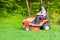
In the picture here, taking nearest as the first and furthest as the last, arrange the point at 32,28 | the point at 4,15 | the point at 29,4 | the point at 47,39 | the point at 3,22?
the point at 47,39, the point at 32,28, the point at 3,22, the point at 4,15, the point at 29,4

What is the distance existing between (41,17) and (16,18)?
5.36 meters

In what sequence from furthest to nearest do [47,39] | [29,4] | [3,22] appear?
[29,4] → [3,22] → [47,39]

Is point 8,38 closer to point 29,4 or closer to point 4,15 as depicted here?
point 4,15

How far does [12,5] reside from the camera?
22.2 metres

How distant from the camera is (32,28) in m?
15.2

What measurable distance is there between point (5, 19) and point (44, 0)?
14.1 feet

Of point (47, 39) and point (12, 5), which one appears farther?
point (12, 5)

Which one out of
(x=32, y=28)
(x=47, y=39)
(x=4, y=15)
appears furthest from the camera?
(x=4, y=15)

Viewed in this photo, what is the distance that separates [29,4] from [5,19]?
323 centimetres

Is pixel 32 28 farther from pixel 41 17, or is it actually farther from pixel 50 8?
pixel 50 8

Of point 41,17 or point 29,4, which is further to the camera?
point 29,4

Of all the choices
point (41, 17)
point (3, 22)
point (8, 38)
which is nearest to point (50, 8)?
point (3, 22)

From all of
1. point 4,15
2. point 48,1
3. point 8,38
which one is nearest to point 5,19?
point 4,15

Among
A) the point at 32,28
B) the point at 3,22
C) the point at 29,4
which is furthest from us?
the point at 29,4
